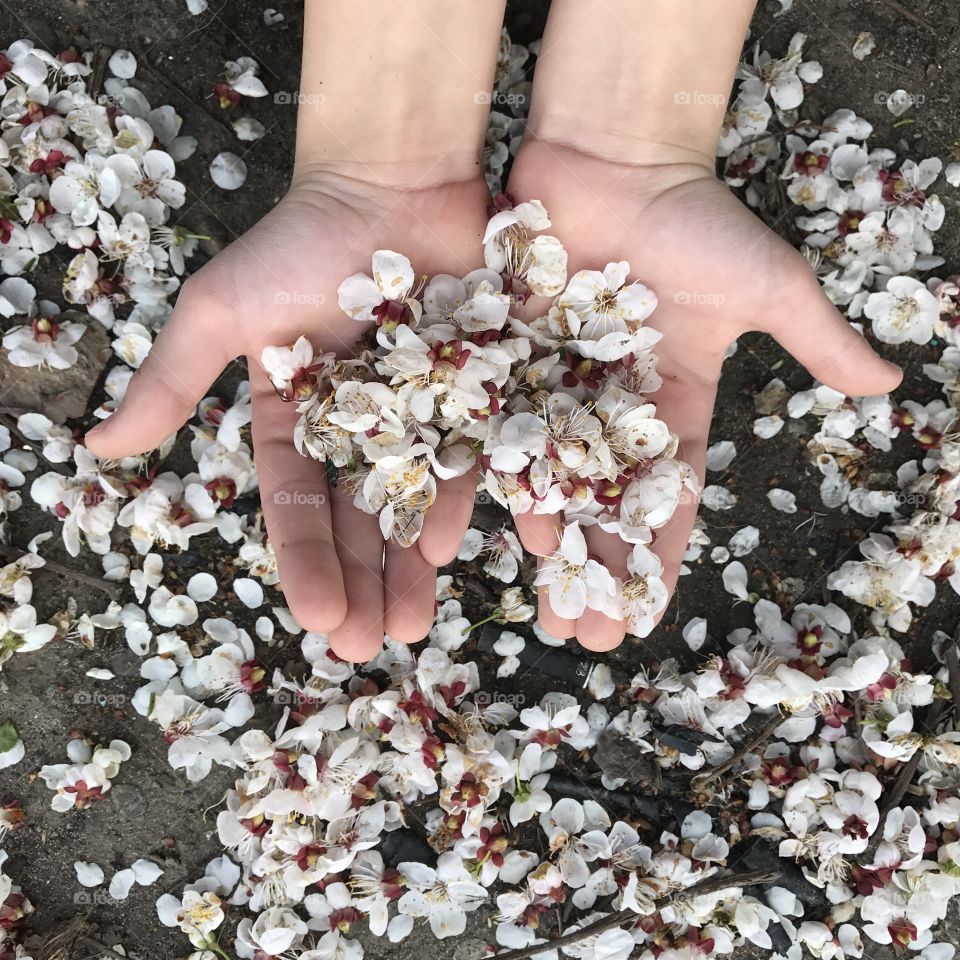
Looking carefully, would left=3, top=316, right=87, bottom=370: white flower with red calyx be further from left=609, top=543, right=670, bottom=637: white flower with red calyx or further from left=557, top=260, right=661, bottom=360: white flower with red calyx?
left=609, top=543, right=670, bottom=637: white flower with red calyx

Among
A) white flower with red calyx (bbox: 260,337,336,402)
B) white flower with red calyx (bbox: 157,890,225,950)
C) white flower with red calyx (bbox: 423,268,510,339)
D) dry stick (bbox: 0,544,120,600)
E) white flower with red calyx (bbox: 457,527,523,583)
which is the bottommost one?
white flower with red calyx (bbox: 157,890,225,950)

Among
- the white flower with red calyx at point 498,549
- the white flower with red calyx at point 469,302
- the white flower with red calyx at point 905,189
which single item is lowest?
the white flower with red calyx at point 498,549

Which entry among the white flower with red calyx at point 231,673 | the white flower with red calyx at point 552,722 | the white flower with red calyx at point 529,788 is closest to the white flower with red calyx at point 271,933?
the white flower with red calyx at point 231,673

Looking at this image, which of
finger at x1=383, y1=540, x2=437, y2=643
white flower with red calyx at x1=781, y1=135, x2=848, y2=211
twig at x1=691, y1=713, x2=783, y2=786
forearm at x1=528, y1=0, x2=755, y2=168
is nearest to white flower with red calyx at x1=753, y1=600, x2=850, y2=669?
twig at x1=691, y1=713, x2=783, y2=786

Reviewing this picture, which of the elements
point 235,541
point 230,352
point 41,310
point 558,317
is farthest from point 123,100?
point 558,317

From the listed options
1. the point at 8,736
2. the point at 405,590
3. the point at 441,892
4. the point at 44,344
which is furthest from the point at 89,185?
the point at 441,892

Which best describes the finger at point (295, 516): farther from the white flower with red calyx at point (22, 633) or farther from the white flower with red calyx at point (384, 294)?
the white flower with red calyx at point (22, 633)

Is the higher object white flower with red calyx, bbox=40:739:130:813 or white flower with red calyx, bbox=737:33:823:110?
white flower with red calyx, bbox=737:33:823:110

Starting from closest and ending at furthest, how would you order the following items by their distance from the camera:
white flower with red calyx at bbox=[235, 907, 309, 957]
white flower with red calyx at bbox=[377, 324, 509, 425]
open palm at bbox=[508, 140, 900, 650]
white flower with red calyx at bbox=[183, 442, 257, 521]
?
white flower with red calyx at bbox=[377, 324, 509, 425]
open palm at bbox=[508, 140, 900, 650]
white flower with red calyx at bbox=[235, 907, 309, 957]
white flower with red calyx at bbox=[183, 442, 257, 521]
